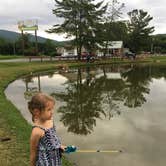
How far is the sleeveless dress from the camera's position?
3900mm

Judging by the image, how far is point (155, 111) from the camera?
13383 millimetres

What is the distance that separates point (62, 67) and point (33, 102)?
118 feet

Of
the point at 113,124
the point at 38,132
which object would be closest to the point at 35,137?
the point at 38,132

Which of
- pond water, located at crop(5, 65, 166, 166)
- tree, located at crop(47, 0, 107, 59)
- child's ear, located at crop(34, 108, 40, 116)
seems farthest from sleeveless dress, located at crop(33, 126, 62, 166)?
tree, located at crop(47, 0, 107, 59)

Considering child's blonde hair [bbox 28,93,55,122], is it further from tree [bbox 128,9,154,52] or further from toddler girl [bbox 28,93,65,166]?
tree [bbox 128,9,154,52]

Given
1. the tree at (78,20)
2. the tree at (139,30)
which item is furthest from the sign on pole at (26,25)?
the tree at (139,30)

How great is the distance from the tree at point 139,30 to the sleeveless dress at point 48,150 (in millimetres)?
71870

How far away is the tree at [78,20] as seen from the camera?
158 ft

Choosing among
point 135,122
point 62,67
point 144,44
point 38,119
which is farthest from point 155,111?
point 144,44

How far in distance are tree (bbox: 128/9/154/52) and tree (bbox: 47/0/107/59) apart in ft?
88.6

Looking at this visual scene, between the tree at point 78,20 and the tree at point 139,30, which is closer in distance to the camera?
the tree at point 78,20

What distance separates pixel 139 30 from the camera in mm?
75250

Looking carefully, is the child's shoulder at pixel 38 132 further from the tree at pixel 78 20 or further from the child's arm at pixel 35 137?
the tree at pixel 78 20

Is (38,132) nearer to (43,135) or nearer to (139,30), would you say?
(43,135)
